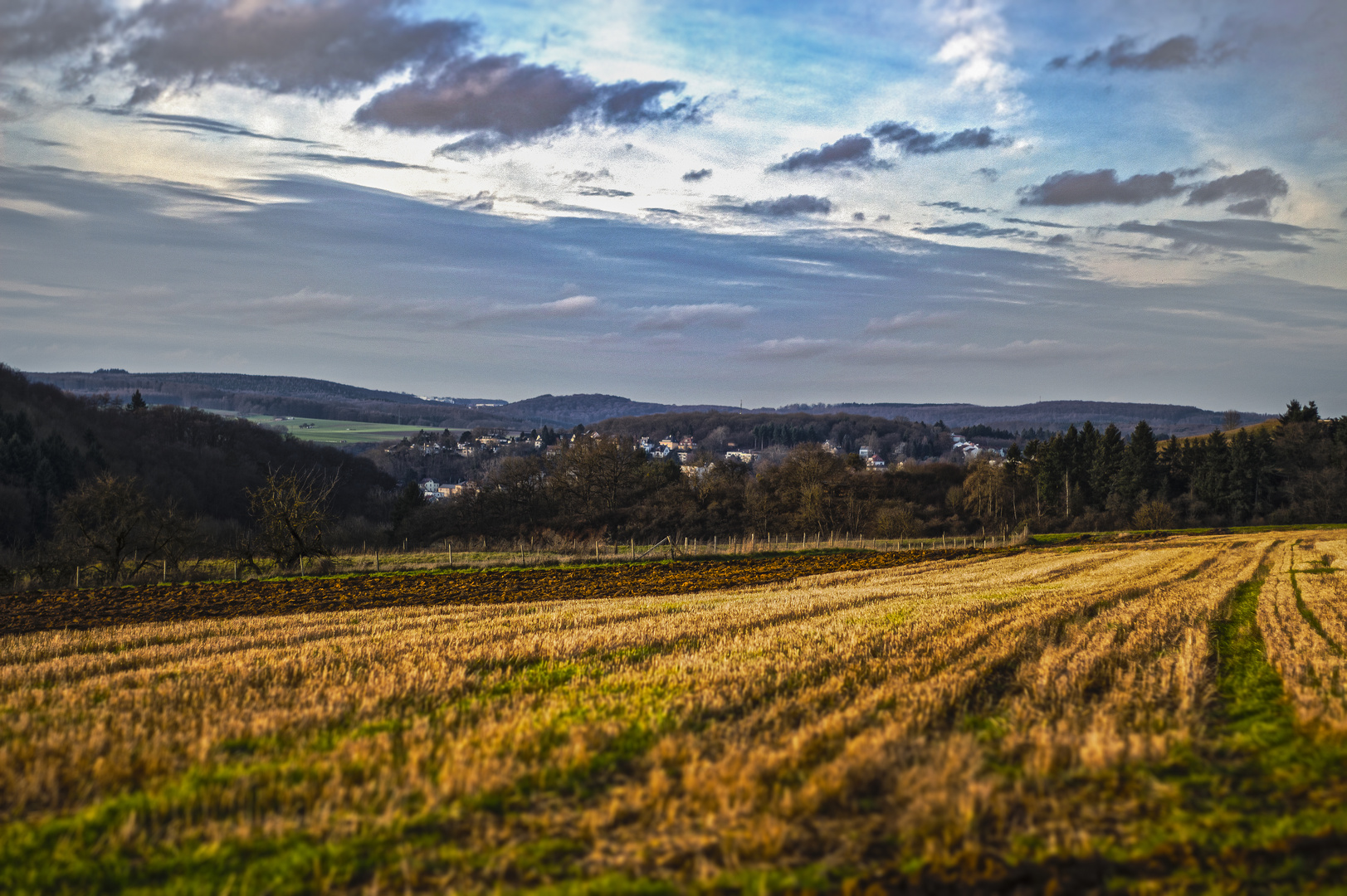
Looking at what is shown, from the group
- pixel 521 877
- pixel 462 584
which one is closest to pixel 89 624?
pixel 462 584

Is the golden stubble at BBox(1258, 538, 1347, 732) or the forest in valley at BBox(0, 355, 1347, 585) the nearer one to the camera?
the golden stubble at BBox(1258, 538, 1347, 732)

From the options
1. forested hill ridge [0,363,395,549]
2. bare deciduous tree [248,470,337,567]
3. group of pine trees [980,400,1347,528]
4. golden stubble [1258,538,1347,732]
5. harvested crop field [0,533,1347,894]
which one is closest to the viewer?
harvested crop field [0,533,1347,894]

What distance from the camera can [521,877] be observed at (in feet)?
17.4

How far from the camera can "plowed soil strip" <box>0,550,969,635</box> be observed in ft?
83.3

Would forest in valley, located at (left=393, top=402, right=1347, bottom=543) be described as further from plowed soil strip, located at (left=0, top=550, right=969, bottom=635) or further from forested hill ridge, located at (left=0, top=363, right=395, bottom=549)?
plowed soil strip, located at (left=0, top=550, right=969, bottom=635)

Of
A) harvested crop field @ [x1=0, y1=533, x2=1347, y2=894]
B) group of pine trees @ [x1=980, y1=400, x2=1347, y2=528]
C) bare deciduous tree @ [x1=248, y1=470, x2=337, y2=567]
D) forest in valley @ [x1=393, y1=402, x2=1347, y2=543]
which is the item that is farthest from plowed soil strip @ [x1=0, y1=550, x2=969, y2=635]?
group of pine trees @ [x1=980, y1=400, x2=1347, y2=528]

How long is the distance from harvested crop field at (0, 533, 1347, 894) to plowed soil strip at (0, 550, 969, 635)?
12135mm

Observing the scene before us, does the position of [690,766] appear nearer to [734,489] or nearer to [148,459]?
[734,489]

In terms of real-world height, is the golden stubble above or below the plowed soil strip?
above

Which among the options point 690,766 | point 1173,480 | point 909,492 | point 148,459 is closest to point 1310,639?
point 690,766

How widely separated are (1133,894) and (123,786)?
7.75 m

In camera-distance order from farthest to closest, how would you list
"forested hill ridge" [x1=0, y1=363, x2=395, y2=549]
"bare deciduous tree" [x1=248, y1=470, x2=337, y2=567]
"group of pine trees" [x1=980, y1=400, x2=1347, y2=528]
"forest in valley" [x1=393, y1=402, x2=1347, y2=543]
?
"group of pine trees" [x1=980, y1=400, x2=1347, y2=528], "forested hill ridge" [x1=0, y1=363, x2=395, y2=549], "forest in valley" [x1=393, y1=402, x2=1347, y2=543], "bare deciduous tree" [x1=248, y1=470, x2=337, y2=567]

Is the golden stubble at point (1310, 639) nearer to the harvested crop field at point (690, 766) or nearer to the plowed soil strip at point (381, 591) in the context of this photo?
the harvested crop field at point (690, 766)

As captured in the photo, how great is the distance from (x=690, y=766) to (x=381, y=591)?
27924 mm
